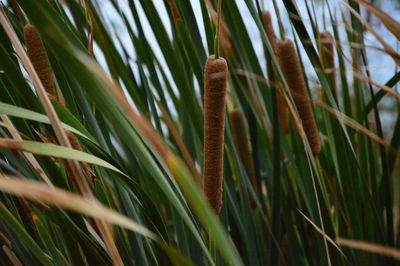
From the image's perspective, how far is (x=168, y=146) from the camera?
93 centimetres

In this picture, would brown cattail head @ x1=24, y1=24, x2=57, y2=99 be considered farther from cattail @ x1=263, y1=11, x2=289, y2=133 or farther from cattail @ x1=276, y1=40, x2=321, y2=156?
cattail @ x1=263, y1=11, x2=289, y2=133

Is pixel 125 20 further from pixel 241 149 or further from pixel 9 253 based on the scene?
pixel 9 253

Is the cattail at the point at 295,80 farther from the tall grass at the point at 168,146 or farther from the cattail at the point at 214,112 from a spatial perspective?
the cattail at the point at 214,112

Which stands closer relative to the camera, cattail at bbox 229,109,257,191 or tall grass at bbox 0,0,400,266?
tall grass at bbox 0,0,400,266

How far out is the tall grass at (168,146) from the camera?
0.50m

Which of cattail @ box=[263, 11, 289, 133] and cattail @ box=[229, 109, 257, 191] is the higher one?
cattail @ box=[263, 11, 289, 133]

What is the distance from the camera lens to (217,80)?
1.96 ft

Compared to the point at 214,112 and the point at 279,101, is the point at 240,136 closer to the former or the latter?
the point at 279,101

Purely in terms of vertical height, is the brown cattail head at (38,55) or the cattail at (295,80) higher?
the brown cattail head at (38,55)

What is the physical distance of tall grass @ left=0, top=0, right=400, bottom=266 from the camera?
0.50 meters

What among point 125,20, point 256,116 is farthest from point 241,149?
point 125,20

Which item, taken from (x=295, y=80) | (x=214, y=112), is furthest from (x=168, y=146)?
(x=214, y=112)

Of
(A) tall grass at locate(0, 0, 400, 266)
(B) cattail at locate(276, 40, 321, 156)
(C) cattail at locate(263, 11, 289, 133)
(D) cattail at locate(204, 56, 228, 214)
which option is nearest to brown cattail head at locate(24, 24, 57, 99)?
(A) tall grass at locate(0, 0, 400, 266)

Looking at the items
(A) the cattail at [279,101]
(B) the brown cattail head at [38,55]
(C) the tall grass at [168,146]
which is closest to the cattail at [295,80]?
(C) the tall grass at [168,146]
